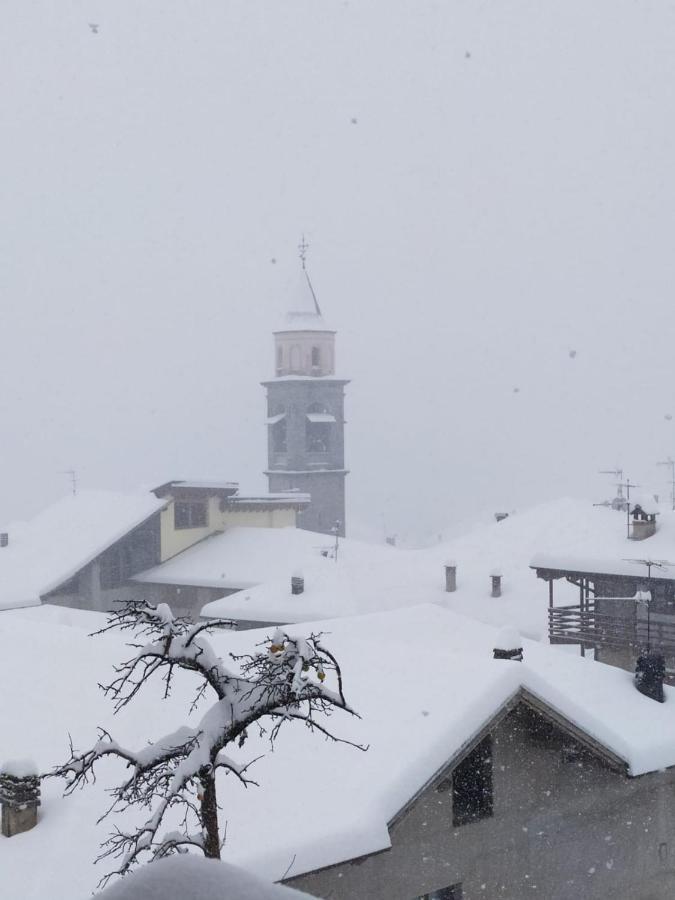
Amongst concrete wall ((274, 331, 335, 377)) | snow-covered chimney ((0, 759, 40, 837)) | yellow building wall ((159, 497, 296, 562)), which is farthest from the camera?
concrete wall ((274, 331, 335, 377))

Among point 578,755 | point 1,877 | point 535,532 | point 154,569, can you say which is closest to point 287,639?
point 1,877

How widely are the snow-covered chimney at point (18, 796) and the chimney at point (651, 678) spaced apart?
386 inches

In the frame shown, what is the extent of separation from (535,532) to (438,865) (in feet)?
99.3

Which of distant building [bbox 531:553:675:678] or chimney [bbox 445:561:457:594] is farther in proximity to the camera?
chimney [bbox 445:561:457:594]

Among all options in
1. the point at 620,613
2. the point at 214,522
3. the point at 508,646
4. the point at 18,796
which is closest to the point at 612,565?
the point at 620,613

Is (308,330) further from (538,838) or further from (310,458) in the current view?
(538,838)

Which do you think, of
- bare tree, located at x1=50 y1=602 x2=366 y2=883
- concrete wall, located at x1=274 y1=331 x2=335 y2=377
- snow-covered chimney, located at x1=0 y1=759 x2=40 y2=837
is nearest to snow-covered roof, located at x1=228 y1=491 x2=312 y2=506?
concrete wall, located at x1=274 y1=331 x2=335 y2=377

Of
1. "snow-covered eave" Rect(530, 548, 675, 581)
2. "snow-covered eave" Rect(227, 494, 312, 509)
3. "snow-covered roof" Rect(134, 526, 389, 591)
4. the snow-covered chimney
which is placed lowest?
"snow-covered roof" Rect(134, 526, 389, 591)

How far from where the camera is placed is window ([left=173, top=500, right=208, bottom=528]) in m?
38.2

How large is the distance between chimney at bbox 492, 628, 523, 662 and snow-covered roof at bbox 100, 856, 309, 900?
12233mm

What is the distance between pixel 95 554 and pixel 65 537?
276cm

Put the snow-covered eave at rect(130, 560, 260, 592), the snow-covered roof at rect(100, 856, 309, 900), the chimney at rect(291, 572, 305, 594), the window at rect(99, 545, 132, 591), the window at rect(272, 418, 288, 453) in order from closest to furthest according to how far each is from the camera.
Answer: the snow-covered roof at rect(100, 856, 309, 900), the chimney at rect(291, 572, 305, 594), the snow-covered eave at rect(130, 560, 260, 592), the window at rect(99, 545, 132, 591), the window at rect(272, 418, 288, 453)

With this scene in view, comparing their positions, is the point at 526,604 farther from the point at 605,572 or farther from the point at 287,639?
the point at 287,639

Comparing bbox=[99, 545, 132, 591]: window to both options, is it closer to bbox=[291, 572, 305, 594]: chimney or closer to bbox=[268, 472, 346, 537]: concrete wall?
bbox=[291, 572, 305, 594]: chimney
